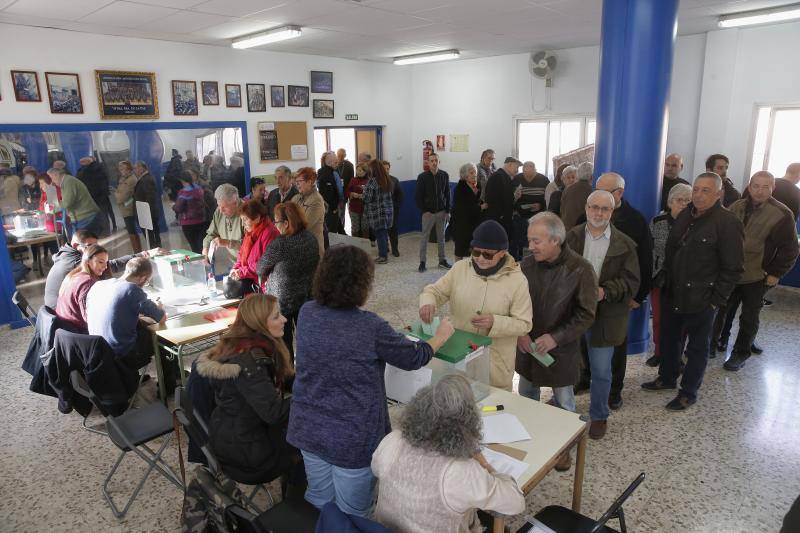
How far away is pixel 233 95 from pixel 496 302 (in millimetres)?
5881

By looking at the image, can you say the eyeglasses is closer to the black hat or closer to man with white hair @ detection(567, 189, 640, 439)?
the black hat

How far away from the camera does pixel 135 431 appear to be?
2.98 metres

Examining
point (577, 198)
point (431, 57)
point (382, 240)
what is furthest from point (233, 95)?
point (577, 198)

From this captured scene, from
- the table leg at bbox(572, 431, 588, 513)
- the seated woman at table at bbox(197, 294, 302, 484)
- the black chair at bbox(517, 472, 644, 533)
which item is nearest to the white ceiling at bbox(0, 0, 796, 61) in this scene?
the seated woman at table at bbox(197, 294, 302, 484)

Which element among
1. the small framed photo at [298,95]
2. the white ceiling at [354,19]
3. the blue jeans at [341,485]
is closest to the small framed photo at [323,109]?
the small framed photo at [298,95]

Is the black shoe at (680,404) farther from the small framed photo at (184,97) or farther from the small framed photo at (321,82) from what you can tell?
the small framed photo at (321,82)

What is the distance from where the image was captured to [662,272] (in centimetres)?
394

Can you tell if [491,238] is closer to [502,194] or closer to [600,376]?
[600,376]

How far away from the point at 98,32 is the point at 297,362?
560 cm

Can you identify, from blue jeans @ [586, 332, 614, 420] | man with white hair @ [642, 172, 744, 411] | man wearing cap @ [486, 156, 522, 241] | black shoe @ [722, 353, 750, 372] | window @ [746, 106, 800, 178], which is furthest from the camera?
man wearing cap @ [486, 156, 522, 241]

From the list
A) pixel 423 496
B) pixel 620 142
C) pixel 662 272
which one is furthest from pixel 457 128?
pixel 423 496

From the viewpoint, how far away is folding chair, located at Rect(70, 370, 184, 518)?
9.52 feet

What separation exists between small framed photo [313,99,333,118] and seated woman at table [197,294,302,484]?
20.7 ft

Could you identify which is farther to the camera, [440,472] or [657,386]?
[657,386]
